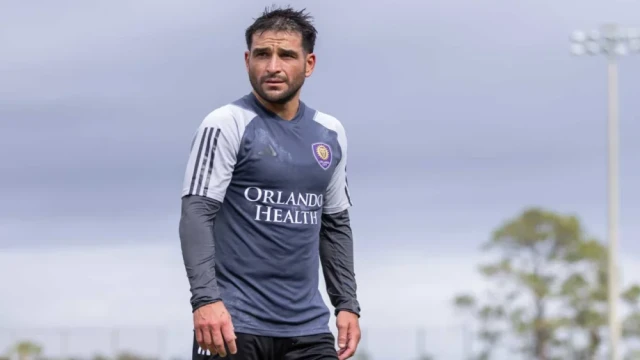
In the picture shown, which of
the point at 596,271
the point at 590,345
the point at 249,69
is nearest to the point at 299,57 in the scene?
the point at 249,69

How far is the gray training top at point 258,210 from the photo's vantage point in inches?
215

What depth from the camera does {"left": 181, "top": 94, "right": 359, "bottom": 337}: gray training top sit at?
5.45 metres

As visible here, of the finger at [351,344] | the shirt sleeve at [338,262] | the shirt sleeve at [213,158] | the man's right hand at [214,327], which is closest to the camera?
the man's right hand at [214,327]

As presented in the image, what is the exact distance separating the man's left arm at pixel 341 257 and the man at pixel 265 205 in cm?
20

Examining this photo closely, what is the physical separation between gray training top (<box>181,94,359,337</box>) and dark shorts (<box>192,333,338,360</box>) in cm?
4

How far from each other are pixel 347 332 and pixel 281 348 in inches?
18.5

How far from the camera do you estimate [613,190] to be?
107ft

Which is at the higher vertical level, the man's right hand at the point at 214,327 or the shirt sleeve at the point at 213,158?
the shirt sleeve at the point at 213,158

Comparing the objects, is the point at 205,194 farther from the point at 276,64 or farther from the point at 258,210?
the point at 276,64

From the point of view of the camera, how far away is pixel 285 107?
568 centimetres

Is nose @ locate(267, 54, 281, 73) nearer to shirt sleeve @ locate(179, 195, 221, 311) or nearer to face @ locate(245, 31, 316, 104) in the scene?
face @ locate(245, 31, 316, 104)

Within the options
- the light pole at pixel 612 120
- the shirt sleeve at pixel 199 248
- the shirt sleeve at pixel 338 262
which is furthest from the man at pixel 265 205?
the light pole at pixel 612 120

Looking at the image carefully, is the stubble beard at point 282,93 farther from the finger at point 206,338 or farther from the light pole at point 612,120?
the light pole at point 612,120

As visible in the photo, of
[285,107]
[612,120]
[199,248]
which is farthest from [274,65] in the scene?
[612,120]
